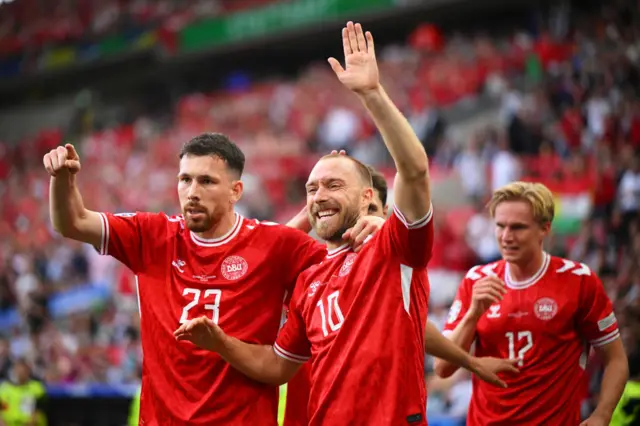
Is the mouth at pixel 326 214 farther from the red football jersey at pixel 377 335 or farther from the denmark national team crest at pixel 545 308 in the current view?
the denmark national team crest at pixel 545 308

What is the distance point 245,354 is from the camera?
4297mm

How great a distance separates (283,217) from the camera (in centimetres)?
1560

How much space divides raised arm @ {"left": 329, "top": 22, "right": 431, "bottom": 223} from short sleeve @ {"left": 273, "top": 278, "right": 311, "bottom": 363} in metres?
0.93

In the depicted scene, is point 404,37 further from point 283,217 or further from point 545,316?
point 545,316

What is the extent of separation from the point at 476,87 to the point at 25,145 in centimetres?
1562

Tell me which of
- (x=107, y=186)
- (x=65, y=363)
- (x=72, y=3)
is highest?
(x=72, y=3)

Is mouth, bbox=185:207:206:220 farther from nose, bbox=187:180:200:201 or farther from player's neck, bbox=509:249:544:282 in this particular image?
player's neck, bbox=509:249:544:282

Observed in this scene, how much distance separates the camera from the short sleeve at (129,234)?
4.58 metres

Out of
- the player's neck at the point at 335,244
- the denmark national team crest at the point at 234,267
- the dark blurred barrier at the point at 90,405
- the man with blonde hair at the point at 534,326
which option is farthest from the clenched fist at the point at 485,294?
the dark blurred barrier at the point at 90,405

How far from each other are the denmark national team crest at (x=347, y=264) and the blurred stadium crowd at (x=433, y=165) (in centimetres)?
391

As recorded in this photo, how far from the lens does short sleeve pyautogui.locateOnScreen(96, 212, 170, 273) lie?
458cm

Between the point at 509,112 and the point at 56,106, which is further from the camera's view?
the point at 56,106

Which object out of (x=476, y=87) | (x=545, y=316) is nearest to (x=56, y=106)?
(x=476, y=87)

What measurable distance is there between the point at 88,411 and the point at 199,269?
6458 mm
